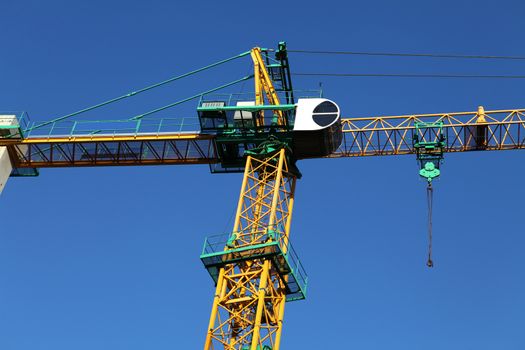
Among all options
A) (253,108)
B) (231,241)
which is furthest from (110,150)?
(231,241)

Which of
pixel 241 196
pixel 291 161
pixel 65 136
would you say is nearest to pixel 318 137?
pixel 291 161

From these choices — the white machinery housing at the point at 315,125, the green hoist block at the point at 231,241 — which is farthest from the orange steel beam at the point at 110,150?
the green hoist block at the point at 231,241

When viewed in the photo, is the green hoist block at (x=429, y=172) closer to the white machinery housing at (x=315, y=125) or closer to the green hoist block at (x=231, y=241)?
the white machinery housing at (x=315, y=125)

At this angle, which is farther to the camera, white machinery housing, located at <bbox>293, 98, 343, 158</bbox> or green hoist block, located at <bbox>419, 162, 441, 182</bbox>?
green hoist block, located at <bbox>419, 162, 441, 182</bbox>

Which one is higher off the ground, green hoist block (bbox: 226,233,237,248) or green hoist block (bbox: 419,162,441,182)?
green hoist block (bbox: 419,162,441,182)

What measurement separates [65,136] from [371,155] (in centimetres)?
1511

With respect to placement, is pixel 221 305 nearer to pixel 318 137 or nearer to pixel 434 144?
pixel 318 137

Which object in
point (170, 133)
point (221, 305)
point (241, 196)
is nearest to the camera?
point (221, 305)

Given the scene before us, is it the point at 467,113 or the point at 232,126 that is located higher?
the point at 467,113

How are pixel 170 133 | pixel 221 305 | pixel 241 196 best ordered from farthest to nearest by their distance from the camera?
pixel 170 133
pixel 241 196
pixel 221 305

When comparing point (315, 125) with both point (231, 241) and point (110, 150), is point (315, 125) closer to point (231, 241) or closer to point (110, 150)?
point (231, 241)

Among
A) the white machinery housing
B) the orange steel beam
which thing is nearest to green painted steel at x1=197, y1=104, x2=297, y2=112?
the white machinery housing

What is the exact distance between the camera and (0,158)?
50688mm

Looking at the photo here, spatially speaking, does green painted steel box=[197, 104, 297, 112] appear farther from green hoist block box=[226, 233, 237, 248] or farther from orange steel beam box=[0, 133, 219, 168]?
green hoist block box=[226, 233, 237, 248]
